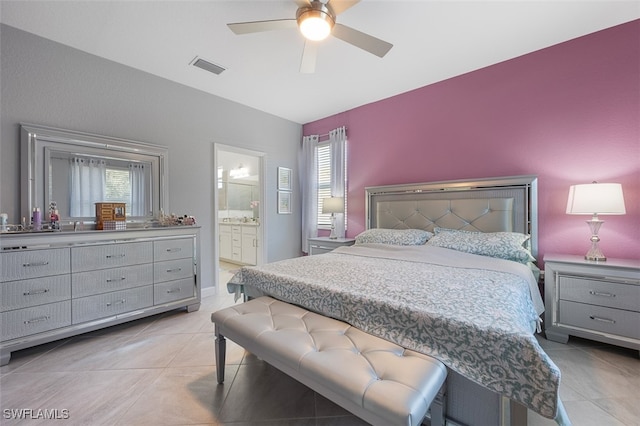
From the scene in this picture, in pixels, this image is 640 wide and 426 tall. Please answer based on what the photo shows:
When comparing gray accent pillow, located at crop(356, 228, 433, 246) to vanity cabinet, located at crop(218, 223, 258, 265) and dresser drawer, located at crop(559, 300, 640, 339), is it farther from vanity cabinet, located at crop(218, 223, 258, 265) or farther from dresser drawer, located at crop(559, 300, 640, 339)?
vanity cabinet, located at crop(218, 223, 258, 265)

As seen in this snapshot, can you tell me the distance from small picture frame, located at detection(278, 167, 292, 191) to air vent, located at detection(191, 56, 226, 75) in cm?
187

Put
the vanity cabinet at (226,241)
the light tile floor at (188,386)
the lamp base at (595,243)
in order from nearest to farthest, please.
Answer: the light tile floor at (188,386)
the lamp base at (595,243)
the vanity cabinet at (226,241)

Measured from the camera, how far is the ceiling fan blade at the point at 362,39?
1.90m

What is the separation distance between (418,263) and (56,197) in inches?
139

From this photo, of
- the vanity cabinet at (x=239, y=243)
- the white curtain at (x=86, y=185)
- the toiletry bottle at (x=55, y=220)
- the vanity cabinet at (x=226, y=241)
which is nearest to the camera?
the toiletry bottle at (x=55, y=220)

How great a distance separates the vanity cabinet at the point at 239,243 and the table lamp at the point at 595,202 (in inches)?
180

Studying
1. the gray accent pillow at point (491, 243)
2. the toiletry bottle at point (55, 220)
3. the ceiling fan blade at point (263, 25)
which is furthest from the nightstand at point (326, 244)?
the toiletry bottle at point (55, 220)

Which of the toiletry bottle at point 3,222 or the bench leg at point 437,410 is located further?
the toiletry bottle at point 3,222

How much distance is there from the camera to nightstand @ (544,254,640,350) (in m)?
2.03

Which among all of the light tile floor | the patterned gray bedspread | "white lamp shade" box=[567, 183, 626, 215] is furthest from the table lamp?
the light tile floor

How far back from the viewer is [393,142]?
3.83 metres

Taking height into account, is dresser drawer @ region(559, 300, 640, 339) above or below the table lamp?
below

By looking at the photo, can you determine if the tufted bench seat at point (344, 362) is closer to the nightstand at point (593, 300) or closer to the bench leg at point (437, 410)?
the bench leg at point (437, 410)

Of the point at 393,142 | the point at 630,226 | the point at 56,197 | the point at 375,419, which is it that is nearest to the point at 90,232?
the point at 56,197
